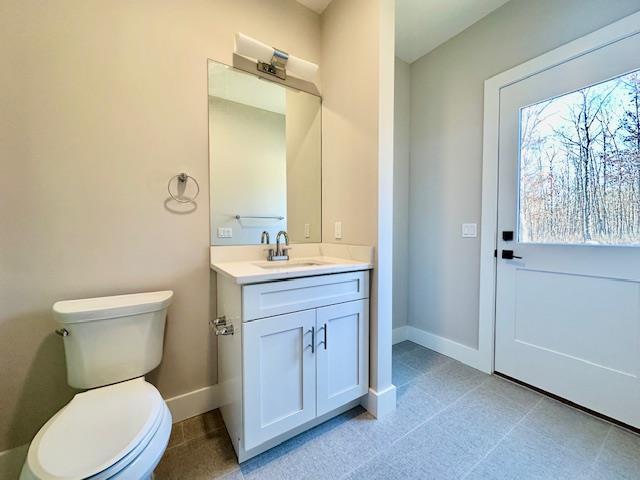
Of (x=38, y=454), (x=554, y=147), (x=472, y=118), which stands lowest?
(x=38, y=454)

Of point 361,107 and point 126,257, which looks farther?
point 361,107

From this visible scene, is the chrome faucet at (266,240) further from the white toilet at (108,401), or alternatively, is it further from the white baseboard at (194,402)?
the white baseboard at (194,402)

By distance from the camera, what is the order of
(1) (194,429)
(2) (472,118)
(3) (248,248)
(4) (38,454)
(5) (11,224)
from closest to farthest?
(4) (38,454) → (5) (11,224) → (1) (194,429) → (3) (248,248) → (2) (472,118)

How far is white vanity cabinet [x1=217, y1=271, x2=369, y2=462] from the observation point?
1.11m

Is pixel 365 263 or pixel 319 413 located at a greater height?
pixel 365 263

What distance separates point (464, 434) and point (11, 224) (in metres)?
2.40

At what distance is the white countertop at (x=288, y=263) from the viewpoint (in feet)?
3.71

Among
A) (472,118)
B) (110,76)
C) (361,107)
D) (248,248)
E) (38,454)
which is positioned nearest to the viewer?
(38,454)

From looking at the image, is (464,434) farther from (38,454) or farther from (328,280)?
(38,454)

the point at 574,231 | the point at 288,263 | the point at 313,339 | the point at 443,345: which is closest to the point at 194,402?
the point at 313,339

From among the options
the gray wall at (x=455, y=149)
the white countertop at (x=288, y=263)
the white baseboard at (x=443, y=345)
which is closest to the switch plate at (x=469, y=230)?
the gray wall at (x=455, y=149)

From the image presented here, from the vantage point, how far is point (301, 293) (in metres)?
1.22

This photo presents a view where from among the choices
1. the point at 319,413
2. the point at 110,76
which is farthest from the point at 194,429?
the point at 110,76

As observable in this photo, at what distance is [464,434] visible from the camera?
1.31m
